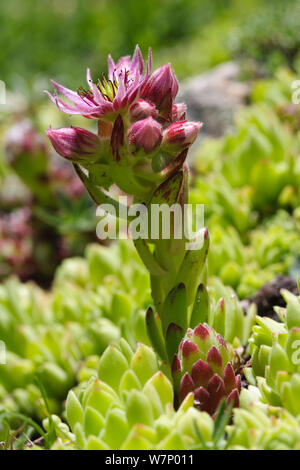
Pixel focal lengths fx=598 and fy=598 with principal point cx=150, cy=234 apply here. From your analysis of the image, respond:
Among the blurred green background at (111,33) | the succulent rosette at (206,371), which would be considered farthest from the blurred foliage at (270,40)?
the succulent rosette at (206,371)

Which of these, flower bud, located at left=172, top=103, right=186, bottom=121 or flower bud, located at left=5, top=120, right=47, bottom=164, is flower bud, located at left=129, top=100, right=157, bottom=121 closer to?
flower bud, located at left=172, top=103, right=186, bottom=121

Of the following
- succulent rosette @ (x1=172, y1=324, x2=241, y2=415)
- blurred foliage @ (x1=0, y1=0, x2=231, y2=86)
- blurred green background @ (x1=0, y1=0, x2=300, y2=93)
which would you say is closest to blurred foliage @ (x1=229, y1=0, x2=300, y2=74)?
blurred green background @ (x1=0, y1=0, x2=300, y2=93)

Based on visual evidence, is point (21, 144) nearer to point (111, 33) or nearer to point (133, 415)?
point (133, 415)

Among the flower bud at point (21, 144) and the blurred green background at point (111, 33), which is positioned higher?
the blurred green background at point (111, 33)

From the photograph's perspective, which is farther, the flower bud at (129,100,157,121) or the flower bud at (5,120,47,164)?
the flower bud at (5,120,47,164)

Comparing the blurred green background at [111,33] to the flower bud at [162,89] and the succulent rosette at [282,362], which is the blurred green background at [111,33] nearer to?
the flower bud at [162,89]

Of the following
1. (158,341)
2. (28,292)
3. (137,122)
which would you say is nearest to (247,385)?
(158,341)

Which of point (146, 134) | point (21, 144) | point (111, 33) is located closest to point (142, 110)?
point (146, 134)
